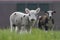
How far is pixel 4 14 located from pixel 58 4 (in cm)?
479

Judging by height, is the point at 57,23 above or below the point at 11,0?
below

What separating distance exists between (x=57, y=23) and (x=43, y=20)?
11.8 meters

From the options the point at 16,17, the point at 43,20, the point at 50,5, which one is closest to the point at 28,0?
the point at 50,5

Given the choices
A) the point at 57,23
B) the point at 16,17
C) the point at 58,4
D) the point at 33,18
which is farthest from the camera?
the point at 58,4

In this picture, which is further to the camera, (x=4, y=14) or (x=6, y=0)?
(x=6, y=0)

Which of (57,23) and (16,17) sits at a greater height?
(16,17)

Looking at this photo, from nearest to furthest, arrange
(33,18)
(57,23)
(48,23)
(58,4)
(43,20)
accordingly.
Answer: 1. (33,18)
2. (48,23)
3. (43,20)
4. (57,23)
5. (58,4)

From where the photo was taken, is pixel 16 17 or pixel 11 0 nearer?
pixel 16 17

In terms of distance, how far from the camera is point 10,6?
27.0 metres

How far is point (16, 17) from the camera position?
9508mm

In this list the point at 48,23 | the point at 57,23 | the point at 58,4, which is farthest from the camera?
the point at 58,4

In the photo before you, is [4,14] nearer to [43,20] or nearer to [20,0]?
[20,0]

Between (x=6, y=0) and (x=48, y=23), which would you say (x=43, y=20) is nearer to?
(x=48, y=23)

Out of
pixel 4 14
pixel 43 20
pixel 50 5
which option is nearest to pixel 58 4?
pixel 50 5
